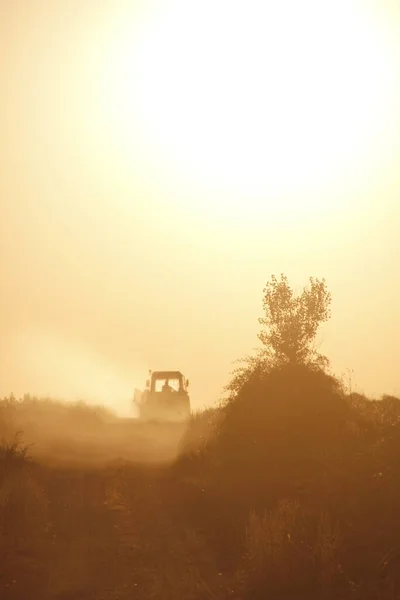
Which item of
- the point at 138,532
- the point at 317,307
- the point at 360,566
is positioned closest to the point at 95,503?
the point at 138,532

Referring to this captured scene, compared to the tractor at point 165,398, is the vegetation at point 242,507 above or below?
below

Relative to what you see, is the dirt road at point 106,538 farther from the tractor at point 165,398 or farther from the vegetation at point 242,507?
the tractor at point 165,398

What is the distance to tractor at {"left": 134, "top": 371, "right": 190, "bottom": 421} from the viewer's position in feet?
119

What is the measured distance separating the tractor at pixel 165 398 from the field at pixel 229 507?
41.8 ft

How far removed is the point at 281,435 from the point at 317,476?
343cm

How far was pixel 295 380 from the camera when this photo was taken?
20062 millimetres

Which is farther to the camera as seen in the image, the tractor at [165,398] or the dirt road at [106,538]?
the tractor at [165,398]

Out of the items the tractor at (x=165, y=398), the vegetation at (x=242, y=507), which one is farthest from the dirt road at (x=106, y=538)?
the tractor at (x=165, y=398)

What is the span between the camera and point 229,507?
13.5 metres

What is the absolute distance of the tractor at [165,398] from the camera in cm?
3612

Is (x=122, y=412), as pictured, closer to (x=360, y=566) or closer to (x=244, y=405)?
(x=244, y=405)

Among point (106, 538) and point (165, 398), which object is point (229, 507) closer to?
point (106, 538)

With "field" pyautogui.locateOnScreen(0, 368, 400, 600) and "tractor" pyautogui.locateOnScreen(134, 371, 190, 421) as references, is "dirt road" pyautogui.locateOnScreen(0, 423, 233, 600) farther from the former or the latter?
"tractor" pyautogui.locateOnScreen(134, 371, 190, 421)

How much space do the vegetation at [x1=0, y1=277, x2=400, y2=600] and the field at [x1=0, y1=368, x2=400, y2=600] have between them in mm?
36
